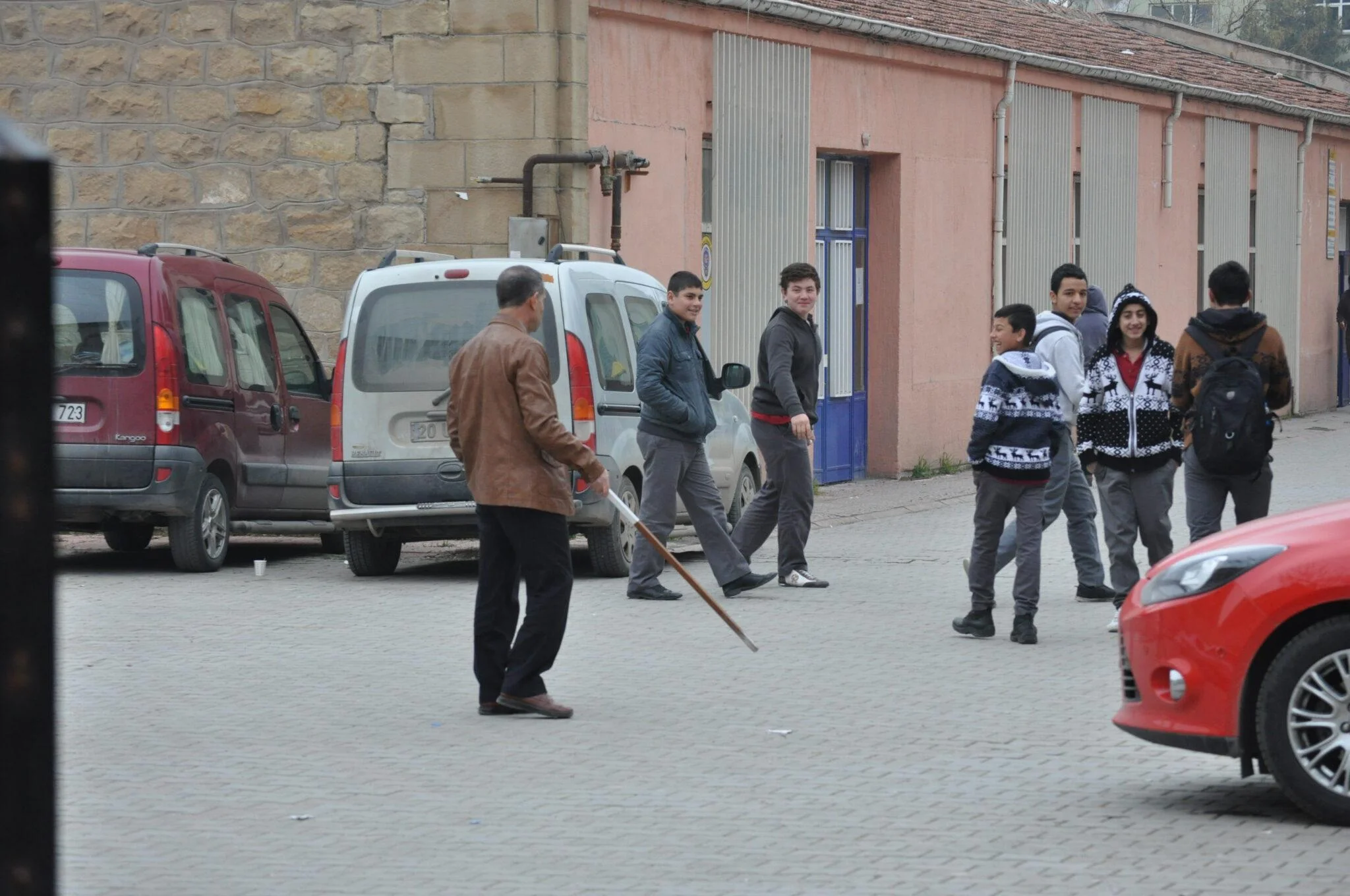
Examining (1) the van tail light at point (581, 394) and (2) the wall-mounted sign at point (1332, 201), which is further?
(2) the wall-mounted sign at point (1332, 201)

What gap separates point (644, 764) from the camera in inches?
279

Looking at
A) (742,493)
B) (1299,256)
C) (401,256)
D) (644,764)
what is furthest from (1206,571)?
(1299,256)

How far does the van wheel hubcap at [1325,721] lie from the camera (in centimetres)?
595

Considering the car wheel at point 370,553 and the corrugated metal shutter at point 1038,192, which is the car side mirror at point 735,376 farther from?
the corrugated metal shutter at point 1038,192

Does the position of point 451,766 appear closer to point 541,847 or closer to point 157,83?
point 541,847

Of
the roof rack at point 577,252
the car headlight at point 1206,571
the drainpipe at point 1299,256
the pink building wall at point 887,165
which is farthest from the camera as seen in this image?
the drainpipe at point 1299,256

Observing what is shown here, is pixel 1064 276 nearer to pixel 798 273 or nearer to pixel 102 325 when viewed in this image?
pixel 798 273

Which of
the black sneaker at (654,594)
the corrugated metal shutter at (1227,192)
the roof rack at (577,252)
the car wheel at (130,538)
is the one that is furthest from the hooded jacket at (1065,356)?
the corrugated metal shutter at (1227,192)

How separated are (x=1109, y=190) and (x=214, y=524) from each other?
54.4 ft

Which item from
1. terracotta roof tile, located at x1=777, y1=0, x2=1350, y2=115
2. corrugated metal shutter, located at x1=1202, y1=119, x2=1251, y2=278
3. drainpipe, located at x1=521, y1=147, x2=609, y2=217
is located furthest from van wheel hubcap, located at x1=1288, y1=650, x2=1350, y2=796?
corrugated metal shutter, located at x1=1202, y1=119, x2=1251, y2=278

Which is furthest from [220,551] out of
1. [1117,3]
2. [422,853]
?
[1117,3]

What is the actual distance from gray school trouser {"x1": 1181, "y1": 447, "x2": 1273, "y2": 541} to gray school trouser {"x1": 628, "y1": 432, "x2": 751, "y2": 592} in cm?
278

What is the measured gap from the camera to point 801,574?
12461mm

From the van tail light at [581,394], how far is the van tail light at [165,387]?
2.39 m
